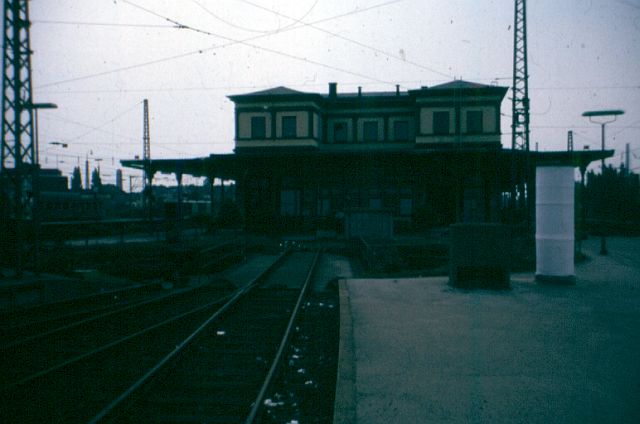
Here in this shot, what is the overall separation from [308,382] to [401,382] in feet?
4.24

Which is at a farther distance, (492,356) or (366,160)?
(366,160)

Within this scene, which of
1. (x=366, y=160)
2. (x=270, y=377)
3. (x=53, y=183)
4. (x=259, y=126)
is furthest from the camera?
(x=53, y=183)

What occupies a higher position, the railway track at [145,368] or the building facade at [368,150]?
the building facade at [368,150]

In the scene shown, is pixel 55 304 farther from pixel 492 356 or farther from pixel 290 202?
pixel 290 202

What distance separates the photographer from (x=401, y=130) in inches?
1553

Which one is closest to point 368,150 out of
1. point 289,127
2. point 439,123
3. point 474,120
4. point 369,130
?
point 369,130

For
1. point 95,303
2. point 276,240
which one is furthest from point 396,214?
point 95,303

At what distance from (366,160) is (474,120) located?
13523 millimetres

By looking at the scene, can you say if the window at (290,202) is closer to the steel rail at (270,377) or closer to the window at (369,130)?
the window at (369,130)

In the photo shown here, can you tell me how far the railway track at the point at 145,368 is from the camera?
15.6ft

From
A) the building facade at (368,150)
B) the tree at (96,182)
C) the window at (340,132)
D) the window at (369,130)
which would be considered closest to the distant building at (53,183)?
the tree at (96,182)

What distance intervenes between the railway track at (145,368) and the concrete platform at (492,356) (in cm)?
126

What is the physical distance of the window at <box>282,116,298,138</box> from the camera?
38094mm

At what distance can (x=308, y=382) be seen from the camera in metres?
5.64
